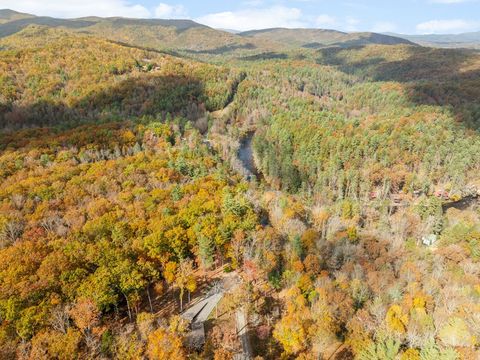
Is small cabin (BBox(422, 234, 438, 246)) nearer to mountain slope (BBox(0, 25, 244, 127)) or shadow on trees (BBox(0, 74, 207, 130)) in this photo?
shadow on trees (BBox(0, 74, 207, 130))

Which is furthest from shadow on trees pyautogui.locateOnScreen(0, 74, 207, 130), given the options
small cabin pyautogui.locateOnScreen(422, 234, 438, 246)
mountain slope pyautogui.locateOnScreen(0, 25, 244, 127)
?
small cabin pyautogui.locateOnScreen(422, 234, 438, 246)

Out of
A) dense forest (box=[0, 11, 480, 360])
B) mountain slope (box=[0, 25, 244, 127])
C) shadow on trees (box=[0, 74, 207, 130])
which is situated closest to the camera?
dense forest (box=[0, 11, 480, 360])

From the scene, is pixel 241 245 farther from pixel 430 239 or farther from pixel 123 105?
pixel 123 105

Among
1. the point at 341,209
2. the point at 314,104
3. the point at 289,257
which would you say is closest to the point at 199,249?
the point at 289,257

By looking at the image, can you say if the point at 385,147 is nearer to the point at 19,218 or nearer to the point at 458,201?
the point at 458,201

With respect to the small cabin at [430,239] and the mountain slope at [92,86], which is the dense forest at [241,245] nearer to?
the small cabin at [430,239]

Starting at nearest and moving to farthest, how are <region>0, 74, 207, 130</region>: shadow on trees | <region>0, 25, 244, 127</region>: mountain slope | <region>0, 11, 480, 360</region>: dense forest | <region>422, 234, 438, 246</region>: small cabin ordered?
1. <region>0, 11, 480, 360</region>: dense forest
2. <region>422, 234, 438, 246</region>: small cabin
3. <region>0, 74, 207, 130</region>: shadow on trees
4. <region>0, 25, 244, 127</region>: mountain slope

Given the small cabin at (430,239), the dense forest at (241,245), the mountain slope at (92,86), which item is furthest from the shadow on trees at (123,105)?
the small cabin at (430,239)

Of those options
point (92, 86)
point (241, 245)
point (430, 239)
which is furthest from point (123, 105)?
point (430, 239)
